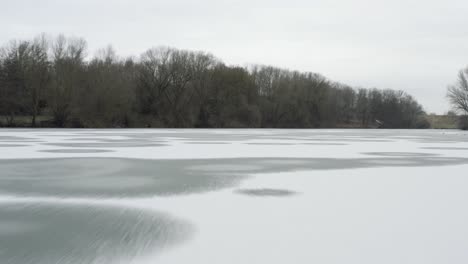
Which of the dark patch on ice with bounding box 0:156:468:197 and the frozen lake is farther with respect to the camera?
the dark patch on ice with bounding box 0:156:468:197

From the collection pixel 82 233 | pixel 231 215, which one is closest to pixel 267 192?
pixel 231 215

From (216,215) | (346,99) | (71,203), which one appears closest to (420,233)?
(216,215)

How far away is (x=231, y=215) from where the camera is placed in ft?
18.7

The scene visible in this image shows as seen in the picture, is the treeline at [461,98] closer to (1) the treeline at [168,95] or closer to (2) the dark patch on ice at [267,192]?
(1) the treeline at [168,95]

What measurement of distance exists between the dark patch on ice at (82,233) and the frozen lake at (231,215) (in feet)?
0.04

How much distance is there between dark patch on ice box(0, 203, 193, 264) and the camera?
4.09m

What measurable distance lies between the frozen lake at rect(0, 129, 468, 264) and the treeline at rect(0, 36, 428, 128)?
115 feet

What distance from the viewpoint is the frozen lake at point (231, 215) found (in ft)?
13.6

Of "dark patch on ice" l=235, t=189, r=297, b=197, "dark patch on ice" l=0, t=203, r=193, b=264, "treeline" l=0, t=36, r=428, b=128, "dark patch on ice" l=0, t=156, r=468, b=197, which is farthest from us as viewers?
"treeline" l=0, t=36, r=428, b=128

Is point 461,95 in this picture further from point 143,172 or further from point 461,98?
point 143,172

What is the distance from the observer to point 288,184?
8.20m

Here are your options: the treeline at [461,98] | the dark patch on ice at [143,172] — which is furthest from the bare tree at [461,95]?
the dark patch on ice at [143,172]

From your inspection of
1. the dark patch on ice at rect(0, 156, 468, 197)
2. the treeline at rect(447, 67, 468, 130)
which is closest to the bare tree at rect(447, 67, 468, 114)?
the treeline at rect(447, 67, 468, 130)

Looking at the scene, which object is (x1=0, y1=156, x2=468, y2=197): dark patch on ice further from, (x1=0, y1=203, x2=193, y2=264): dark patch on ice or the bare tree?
the bare tree
